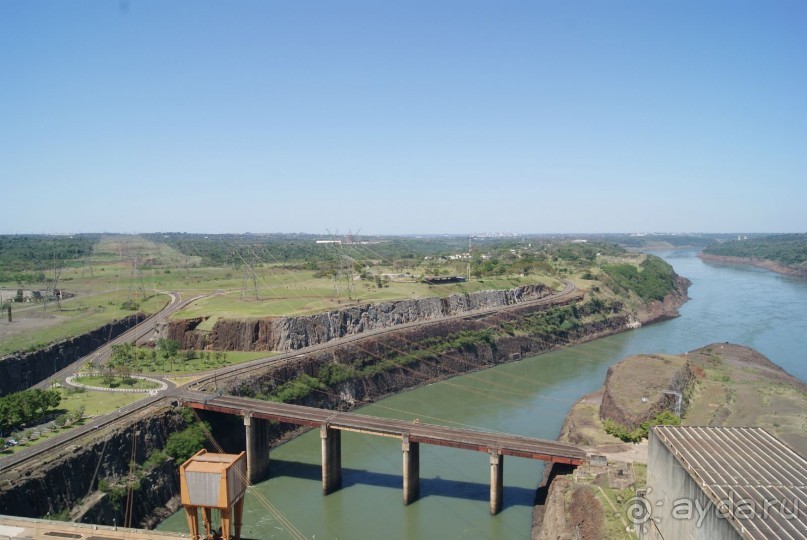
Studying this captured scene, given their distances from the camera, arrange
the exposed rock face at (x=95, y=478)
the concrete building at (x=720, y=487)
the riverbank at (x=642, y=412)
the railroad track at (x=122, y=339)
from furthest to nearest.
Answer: the railroad track at (x=122, y=339) < the exposed rock face at (x=95, y=478) < the riverbank at (x=642, y=412) < the concrete building at (x=720, y=487)

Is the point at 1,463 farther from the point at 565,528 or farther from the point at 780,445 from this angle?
the point at 780,445

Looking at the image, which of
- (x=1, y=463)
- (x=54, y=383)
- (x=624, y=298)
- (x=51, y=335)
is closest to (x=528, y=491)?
(x=1, y=463)

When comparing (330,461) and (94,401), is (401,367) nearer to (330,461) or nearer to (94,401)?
(330,461)

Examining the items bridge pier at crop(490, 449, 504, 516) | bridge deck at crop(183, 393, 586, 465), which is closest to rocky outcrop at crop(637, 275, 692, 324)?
bridge deck at crop(183, 393, 586, 465)

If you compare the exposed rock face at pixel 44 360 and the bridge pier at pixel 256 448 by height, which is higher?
the exposed rock face at pixel 44 360

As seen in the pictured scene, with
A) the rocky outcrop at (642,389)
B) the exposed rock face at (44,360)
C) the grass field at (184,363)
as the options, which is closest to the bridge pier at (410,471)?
the rocky outcrop at (642,389)

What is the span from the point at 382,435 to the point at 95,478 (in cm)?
1762

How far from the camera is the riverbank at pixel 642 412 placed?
99.6 ft

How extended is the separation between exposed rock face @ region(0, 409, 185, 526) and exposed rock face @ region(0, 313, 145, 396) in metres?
20.4

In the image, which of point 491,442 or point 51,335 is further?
point 51,335

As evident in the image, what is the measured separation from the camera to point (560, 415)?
179 ft

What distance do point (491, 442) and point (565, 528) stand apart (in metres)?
8.05

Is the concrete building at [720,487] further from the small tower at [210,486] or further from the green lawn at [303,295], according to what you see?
the green lawn at [303,295]

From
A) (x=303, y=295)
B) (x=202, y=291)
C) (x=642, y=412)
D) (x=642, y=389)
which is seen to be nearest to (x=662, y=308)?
(x=303, y=295)
